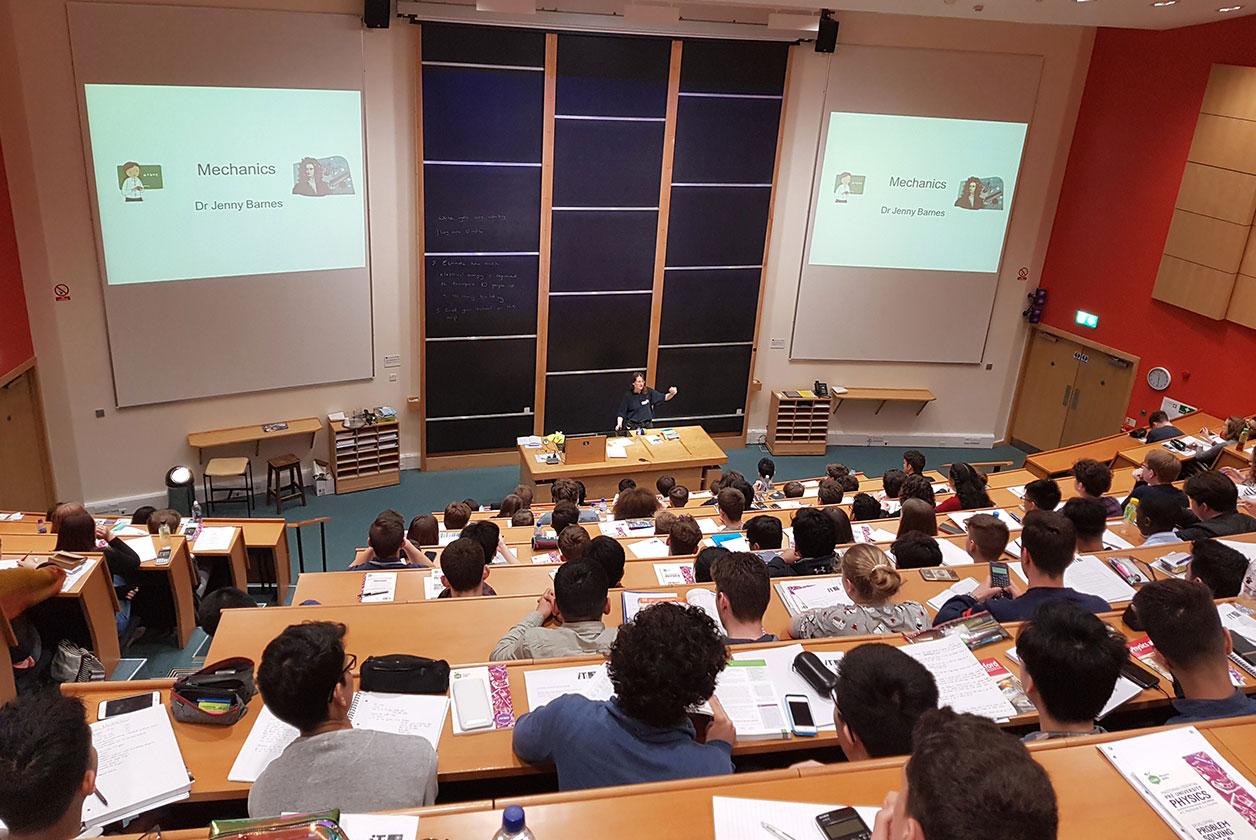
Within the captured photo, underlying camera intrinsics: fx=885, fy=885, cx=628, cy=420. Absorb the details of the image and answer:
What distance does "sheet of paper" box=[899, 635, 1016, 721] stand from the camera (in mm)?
3088

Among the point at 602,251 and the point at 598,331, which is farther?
the point at 598,331

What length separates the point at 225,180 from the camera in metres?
8.38

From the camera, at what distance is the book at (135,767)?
2648 millimetres

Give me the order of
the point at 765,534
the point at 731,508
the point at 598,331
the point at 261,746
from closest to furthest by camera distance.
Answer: the point at 261,746 < the point at 765,534 < the point at 731,508 < the point at 598,331

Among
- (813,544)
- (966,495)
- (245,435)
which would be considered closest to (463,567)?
(813,544)

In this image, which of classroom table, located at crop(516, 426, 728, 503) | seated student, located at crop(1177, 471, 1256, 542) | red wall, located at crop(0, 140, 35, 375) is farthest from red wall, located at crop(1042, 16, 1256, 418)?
red wall, located at crop(0, 140, 35, 375)

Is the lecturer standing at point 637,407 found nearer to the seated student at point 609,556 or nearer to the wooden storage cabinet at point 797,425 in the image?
the wooden storage cabinet at point 797,425

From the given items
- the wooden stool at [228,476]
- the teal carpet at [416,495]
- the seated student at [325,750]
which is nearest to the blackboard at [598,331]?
the teal carpet at [416,495]

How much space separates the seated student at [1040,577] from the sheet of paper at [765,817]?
5.72ft

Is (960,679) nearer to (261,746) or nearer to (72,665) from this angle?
(261,746)

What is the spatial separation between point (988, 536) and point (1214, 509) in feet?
5.65

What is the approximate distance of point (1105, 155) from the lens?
1017 centimetres

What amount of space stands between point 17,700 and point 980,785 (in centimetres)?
240

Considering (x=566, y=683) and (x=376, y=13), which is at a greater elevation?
(x=376, y=13)
